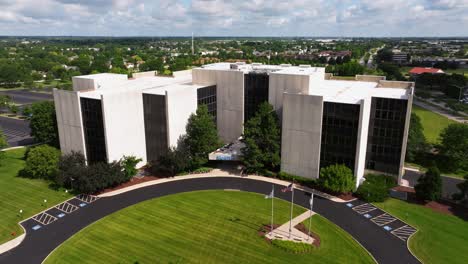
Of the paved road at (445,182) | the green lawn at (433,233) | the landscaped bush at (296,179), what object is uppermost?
the landscaped bush at (296,179)

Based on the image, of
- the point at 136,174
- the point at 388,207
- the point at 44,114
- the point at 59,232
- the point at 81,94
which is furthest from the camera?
the point at 44,114

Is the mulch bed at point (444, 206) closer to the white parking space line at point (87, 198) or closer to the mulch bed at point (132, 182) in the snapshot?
the mulch bed at point (132, 182)

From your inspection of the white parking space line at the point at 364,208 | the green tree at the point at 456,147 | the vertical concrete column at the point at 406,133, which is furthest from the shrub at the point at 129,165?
the green tree at the point at 456,147

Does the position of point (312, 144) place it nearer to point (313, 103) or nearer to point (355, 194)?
point (313, 103)

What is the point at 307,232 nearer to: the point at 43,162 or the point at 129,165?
the point at 129,165

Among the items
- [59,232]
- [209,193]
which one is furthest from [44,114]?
[209,193]
